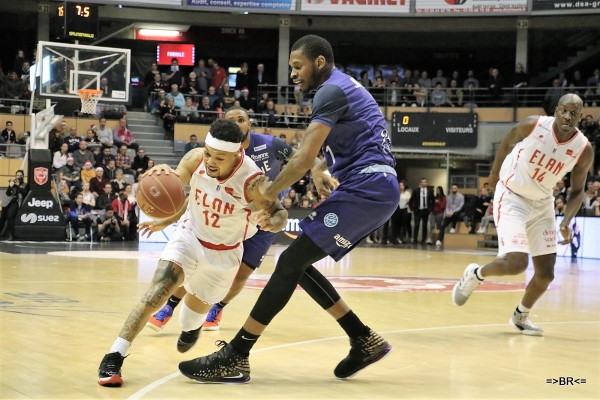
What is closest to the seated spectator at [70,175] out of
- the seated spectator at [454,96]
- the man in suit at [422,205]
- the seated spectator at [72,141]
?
the seated spectator at [72,141]

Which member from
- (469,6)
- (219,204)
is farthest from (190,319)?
(469,6)

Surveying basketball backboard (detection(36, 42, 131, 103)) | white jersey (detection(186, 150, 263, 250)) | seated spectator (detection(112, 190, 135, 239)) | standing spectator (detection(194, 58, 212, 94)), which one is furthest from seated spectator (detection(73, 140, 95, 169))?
white jersey (detection(186, 150, 263, 250))

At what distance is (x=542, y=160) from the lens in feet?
24.0

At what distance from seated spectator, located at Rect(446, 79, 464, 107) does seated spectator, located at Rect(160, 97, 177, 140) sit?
30.1ft

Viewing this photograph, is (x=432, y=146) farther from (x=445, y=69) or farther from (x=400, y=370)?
(x=400, y=370)

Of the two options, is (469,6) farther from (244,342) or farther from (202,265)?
(244,342)

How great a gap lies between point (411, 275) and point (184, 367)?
28.3 feet

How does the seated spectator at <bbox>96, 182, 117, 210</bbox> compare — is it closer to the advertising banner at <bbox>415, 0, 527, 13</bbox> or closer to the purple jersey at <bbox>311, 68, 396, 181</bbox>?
the advertising banner at <bbox>415, 0, 527, 13</bbox>

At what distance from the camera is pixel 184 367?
486 cm

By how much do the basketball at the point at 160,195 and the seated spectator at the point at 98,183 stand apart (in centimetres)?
1506

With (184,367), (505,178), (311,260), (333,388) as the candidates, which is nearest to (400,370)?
(333,388)

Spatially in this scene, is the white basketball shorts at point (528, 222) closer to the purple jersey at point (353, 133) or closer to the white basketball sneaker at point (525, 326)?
the white basketball sneaker at point (525, 326)

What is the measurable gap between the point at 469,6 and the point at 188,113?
1071cm

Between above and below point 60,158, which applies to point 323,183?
above
